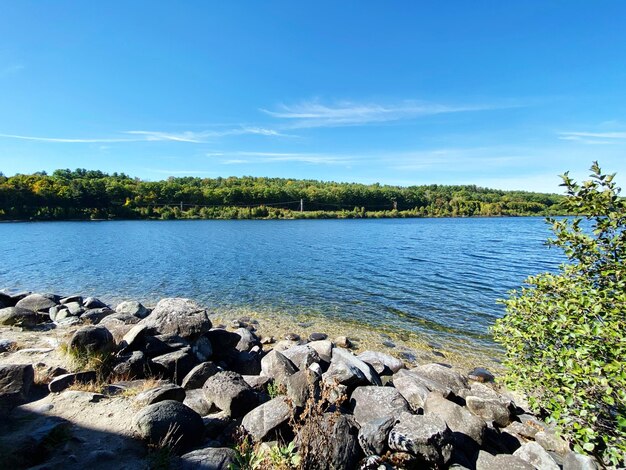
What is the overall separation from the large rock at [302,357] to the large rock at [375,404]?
2.38 metres

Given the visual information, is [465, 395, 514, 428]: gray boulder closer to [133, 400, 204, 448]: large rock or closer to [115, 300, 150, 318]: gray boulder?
[133, 400, 204, 448]: large rock

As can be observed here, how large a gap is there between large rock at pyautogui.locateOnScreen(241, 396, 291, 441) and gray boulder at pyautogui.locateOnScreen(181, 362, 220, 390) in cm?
252

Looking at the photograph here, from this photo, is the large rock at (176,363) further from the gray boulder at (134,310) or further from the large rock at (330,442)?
the gray boulder at (134,310)

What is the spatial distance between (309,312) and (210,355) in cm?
872

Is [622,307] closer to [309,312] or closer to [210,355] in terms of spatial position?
[210,355]

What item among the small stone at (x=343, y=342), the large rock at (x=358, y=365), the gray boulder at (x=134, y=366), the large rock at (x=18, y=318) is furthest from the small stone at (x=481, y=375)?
the large rock at (x=18, y=318)

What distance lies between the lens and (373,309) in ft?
62.6

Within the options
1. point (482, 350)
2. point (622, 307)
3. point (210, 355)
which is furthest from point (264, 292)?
point (622, 307)

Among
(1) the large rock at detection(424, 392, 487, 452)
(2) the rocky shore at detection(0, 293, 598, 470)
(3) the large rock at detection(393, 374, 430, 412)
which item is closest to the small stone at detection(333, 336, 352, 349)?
(2) the rocky shore at detection(0, 293, 598, 470)

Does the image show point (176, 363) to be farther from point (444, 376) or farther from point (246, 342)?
point (444, 376)

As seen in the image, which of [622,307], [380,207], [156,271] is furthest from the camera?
[380,207]

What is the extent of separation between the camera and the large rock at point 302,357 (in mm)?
10230

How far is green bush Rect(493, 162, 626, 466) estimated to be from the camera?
4867 millimetres

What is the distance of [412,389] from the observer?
8.94 meters
